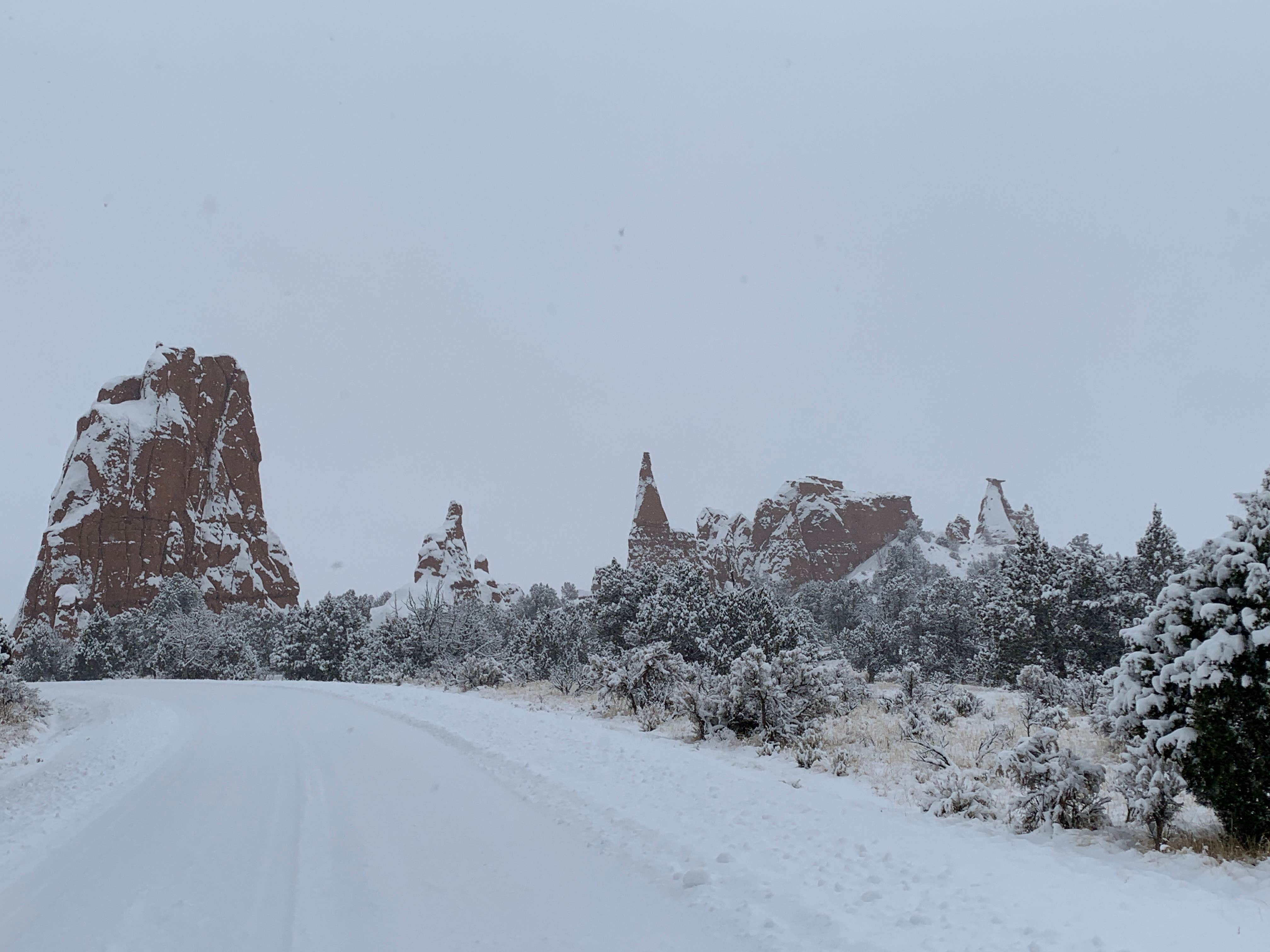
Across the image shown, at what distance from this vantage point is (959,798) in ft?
25.4

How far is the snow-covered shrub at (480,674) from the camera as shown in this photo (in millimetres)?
26922

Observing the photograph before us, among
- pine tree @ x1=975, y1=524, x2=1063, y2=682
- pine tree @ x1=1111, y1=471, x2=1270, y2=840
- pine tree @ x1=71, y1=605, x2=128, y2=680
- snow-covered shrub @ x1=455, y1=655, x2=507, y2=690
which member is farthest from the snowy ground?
pine tree @ x1=71, y1=605, x2=128, y2=680

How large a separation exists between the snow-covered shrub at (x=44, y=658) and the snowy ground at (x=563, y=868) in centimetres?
6649

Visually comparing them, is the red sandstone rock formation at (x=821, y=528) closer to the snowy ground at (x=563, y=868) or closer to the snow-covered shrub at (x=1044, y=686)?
the snow-covered shrub at (x=1044, y=686)

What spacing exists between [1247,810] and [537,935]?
5961 millimetres

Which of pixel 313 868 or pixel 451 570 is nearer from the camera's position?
pixel 313 868

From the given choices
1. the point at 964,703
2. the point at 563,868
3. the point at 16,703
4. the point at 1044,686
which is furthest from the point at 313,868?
the point at 16,703

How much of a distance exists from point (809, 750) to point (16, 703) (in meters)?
25.3

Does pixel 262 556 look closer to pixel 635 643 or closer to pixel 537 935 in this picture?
pixel 635 643

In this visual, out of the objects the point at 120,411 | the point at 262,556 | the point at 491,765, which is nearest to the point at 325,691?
the point at 491,765

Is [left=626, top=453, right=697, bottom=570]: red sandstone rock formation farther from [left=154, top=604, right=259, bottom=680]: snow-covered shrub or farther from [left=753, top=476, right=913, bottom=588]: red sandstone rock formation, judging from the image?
[left=154, top=604, right=259, bottom=680]: snow-covered shrub

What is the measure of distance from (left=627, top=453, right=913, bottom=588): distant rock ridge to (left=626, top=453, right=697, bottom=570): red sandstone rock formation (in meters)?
0.15

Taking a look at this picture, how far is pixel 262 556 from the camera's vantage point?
11725 centimetres

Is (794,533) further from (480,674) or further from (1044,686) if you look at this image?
(1044,686)
